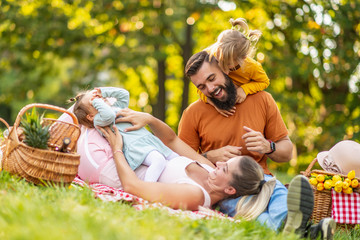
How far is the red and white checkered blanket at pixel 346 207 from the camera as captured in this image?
3.54 meters

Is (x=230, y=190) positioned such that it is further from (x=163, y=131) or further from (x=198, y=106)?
(x=198, y=106)

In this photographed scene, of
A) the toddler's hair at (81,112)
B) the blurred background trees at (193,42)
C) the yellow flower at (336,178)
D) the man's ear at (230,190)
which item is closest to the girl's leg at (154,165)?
the man's ear at (230,190)

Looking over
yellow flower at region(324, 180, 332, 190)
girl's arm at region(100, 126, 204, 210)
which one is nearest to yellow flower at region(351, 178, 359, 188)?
yellow flower at region(324, 180, 332, 190)

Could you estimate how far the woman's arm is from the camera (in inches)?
156

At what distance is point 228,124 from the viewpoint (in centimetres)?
439

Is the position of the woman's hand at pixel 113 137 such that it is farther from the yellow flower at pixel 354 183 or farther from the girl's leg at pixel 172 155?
the yellow flower at pixel 354 183

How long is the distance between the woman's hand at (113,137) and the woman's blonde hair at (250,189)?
103 cm

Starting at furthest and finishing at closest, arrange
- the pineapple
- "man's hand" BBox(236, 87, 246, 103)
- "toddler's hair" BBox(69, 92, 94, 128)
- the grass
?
1. "man's hand" BBox(236, 87, 246, 103)
2. "toddler's hair" BBox(69, 92, 94, 128)
3. the pineapple
4. the grass

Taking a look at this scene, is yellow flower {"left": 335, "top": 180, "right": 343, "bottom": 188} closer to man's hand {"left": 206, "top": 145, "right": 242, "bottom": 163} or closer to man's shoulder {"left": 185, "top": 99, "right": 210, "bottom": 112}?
man's hand {"left": 206, "top": 145, "right": 242, "bottom": 163}

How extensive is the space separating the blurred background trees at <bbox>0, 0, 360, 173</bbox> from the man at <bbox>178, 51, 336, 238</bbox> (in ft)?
16.2

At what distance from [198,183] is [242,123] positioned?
1027 mm

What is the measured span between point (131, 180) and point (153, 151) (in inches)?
17.4

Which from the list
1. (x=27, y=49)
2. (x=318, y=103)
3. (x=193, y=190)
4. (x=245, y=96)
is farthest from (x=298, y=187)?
(x=27, y=49)

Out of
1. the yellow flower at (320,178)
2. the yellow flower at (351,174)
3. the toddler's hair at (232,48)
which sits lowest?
the yellow flower at (320,178)
